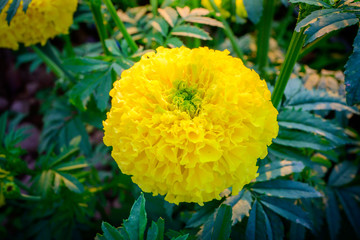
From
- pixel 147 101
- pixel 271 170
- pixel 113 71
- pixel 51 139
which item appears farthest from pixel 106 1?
pixel 51 139

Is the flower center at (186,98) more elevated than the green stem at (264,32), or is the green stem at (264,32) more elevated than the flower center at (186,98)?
the green stem at (264,32)

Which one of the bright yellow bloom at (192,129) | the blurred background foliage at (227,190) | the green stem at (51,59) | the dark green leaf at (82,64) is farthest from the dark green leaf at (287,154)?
the green stem at (51,59)

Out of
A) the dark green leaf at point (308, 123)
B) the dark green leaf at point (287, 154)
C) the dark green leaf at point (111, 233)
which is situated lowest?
the dark green leaf at point (111, 233)

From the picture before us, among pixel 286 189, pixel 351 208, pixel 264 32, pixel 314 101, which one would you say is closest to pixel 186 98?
pixel 286 189

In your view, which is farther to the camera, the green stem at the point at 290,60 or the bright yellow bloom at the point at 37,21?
the bright yellow bloom at the point at 37,21

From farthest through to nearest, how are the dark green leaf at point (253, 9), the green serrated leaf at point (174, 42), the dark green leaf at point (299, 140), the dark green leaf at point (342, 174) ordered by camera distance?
1. the dark green leaf at point (342, 174)
2. the green serrated leaf at point (174, 42)
3. the dark green leaf at point (299, 140)
4. the dark green leaf at point (253, 9)

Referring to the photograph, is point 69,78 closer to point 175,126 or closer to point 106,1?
point 106,1

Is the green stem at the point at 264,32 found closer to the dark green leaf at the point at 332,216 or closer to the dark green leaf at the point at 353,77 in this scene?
the dark green leaf at the point at 332,216

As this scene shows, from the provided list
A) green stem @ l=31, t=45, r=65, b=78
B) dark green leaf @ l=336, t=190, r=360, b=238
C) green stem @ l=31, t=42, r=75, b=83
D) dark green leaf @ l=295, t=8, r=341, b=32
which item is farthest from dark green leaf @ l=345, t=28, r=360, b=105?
green stem @ l=31, t=45, r=65, b=78
